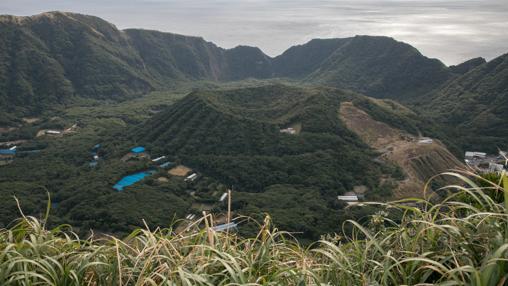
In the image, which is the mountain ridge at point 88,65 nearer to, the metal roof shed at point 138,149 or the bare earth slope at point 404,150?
the metal roof shed at point 138,149

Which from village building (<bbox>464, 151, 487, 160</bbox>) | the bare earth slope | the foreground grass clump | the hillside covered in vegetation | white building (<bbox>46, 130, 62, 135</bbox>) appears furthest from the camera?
white building (<bbox>46, 130, 62, 135</bbox>)

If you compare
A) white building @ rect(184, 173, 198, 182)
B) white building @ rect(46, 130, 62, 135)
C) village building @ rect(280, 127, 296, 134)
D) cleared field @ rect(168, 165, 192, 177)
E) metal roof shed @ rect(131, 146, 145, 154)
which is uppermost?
village building @ rect(280, 127, 296, 134)

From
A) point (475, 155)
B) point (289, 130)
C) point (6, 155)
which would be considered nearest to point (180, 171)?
point (289, 130)

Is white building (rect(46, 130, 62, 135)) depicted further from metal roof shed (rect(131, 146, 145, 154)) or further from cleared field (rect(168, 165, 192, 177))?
cleared field (rect(168, 165, 192, 177))

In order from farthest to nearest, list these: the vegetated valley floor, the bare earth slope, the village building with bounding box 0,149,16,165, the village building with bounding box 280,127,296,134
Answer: the village building with bounding box 0,149,16,165 < the village building with bounding box 280,127,296,134 < the bare earth slope < the vegetated valley floor

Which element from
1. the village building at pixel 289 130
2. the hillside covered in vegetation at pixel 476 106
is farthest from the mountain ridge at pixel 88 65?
the village building at pixel 289 130

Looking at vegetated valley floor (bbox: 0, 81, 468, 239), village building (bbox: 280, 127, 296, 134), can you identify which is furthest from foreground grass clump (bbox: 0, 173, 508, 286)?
village building (bbox: 280, 127, 296, 134)

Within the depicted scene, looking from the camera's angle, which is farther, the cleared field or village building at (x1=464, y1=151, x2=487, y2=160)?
village building at (x1=464, y1=151, x2=487, y2=160)
